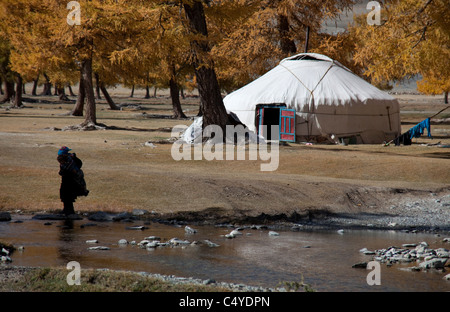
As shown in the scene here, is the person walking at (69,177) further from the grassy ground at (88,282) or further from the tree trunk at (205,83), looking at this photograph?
the tree trunk at (205,83)

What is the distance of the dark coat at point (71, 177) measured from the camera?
37.8 ft

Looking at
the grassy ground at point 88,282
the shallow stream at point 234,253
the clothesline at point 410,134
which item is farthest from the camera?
the clothesline at point 410,134

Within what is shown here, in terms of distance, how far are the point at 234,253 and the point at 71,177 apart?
3.87m

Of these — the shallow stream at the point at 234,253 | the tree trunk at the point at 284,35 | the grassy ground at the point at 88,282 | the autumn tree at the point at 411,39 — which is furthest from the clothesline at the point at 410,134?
the grassy ground at the point at 88,282

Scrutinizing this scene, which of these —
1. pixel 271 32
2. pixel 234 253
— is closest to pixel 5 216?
pixel 234 253

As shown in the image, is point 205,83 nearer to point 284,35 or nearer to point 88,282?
point 284,35

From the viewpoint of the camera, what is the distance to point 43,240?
10.1m

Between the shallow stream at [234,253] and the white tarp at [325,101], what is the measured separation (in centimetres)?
1744

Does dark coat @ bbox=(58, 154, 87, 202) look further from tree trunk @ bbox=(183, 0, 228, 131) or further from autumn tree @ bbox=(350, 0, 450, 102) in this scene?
autumn tree @ bbox=(350, 0, 450, 102)

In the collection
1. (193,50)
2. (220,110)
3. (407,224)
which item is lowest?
(407,224)
